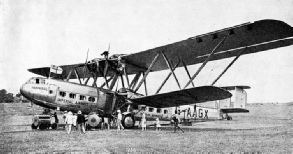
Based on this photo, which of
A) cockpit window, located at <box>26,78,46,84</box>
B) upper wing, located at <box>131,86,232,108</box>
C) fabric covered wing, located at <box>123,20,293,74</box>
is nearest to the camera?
fabric covered wing, located at <box>123,20,293,74</box>

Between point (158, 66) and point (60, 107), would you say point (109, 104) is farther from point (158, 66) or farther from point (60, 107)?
point (158, 66)

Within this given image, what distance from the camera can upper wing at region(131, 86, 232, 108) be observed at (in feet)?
41.4

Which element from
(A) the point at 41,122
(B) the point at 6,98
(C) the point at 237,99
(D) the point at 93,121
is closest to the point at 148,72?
(D) the point at 93,121

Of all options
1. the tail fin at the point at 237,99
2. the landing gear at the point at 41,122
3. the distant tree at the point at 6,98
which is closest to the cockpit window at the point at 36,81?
the landing gear at the point at 41,122

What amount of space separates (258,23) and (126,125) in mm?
8927

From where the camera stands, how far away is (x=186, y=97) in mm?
14430

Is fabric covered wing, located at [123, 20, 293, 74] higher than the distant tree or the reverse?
higher

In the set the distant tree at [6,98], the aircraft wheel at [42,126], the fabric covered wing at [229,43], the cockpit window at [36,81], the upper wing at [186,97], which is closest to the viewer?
the fabric covered wing at [229,43]

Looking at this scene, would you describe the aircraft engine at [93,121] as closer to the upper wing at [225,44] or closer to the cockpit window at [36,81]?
the cockpit window at [36,81]

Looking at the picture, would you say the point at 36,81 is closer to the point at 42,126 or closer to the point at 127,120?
the point at 42,126

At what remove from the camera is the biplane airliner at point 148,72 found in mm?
12406

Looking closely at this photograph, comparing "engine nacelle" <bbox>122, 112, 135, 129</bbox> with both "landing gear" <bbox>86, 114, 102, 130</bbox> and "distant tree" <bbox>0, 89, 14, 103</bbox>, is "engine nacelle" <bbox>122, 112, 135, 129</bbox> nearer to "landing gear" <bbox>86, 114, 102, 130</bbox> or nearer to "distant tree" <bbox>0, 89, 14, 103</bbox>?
"landing gear" <bbox>86, 114, 102, 130</bbox>

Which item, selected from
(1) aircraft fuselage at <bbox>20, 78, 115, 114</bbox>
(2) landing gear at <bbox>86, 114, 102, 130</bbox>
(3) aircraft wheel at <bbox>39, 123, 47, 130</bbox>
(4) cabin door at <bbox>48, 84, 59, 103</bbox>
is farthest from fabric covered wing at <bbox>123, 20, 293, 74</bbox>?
(3) aircraft wheel at <bbox>39, 123, 47, 130</bbox>

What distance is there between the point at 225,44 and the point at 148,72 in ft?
15.6
